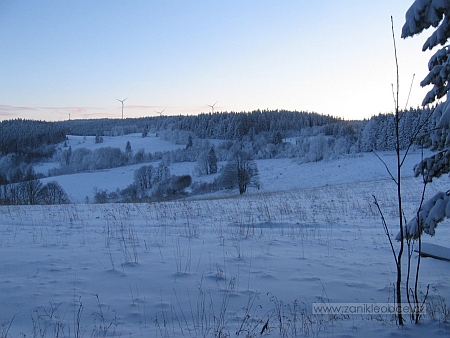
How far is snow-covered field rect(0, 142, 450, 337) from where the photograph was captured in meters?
3.98

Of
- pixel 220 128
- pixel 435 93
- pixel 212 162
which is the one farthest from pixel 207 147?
pixel 435 93

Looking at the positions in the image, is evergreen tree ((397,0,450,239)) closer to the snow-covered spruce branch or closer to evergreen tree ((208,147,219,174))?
the snow-covered spruce branch

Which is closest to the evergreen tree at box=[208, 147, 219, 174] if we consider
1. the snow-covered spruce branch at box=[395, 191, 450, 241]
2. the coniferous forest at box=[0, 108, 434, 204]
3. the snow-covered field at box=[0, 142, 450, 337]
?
the coniferous forest at box=[0, 108, 434, 204]

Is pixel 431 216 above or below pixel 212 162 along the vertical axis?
A: above

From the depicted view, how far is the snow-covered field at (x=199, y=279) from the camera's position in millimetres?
3980

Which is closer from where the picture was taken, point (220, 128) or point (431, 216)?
point (431, 216)

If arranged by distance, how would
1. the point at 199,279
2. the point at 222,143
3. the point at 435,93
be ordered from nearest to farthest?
the point at 435,93 → the point at 199,279 → the point at 222,143

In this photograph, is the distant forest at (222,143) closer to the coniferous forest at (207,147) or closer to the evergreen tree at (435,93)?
the coniferous forest at (207,147)

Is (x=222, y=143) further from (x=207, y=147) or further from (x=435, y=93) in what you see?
(x=435, y=93)

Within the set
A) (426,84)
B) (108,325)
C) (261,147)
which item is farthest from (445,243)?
(261,147)

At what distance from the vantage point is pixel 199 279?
5594mm

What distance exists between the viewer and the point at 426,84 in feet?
16.9

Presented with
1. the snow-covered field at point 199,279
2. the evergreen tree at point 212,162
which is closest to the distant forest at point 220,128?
the evergreen tree at point 212,162

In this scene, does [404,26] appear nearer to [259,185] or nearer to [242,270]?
[242,270]
